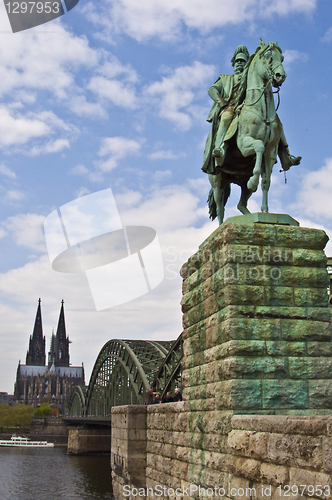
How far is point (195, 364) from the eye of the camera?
378 inches

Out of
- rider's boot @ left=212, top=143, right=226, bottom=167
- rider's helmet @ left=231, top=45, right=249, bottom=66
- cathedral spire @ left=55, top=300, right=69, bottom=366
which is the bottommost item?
rider's boot @ left=212, top=143, right=226, bottom=167

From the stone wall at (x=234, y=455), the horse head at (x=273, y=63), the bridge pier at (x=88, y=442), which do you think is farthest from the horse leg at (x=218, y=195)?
the bridge pier at (x=88, y=442)

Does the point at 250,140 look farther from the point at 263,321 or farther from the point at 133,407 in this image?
the point at 133,407

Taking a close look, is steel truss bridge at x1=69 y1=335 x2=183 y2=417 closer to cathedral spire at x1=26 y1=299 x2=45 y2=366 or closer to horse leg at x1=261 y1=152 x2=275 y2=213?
horse leg at x1=261 y1=152 x2=275 y2=213

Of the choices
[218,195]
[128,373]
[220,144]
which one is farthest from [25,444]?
[220,144]

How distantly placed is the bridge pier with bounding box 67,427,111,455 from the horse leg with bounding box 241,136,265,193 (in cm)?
6083

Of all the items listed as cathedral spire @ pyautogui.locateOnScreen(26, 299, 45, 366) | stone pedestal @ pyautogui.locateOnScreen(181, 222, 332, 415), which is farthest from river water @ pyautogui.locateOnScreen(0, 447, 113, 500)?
cathedral spire @ pyautogui.locateOnScreen(26, 299, 45, 366)

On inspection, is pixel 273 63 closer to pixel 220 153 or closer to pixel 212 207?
pixel 220 153

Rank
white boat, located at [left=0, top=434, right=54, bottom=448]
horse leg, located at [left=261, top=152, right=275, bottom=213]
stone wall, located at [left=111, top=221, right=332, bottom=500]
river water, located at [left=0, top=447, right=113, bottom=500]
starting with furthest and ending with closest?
white boat, located at [left=0, top=434, right=54, bottom=448] → river water, located at [left=0, top=447, right=113, bottom=500] → horse leg, located at [left=261, top=152, right=275, bottom=213] → stone wall, located at [left=111, top=221, right=332, bottom=500]

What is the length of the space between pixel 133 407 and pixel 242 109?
947 centimetres

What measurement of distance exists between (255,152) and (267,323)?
3.49 m

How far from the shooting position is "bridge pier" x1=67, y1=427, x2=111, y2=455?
63138 mm

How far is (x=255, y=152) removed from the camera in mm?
9500

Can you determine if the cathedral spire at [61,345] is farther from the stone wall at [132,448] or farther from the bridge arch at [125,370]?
the stone wall at [132,448]
